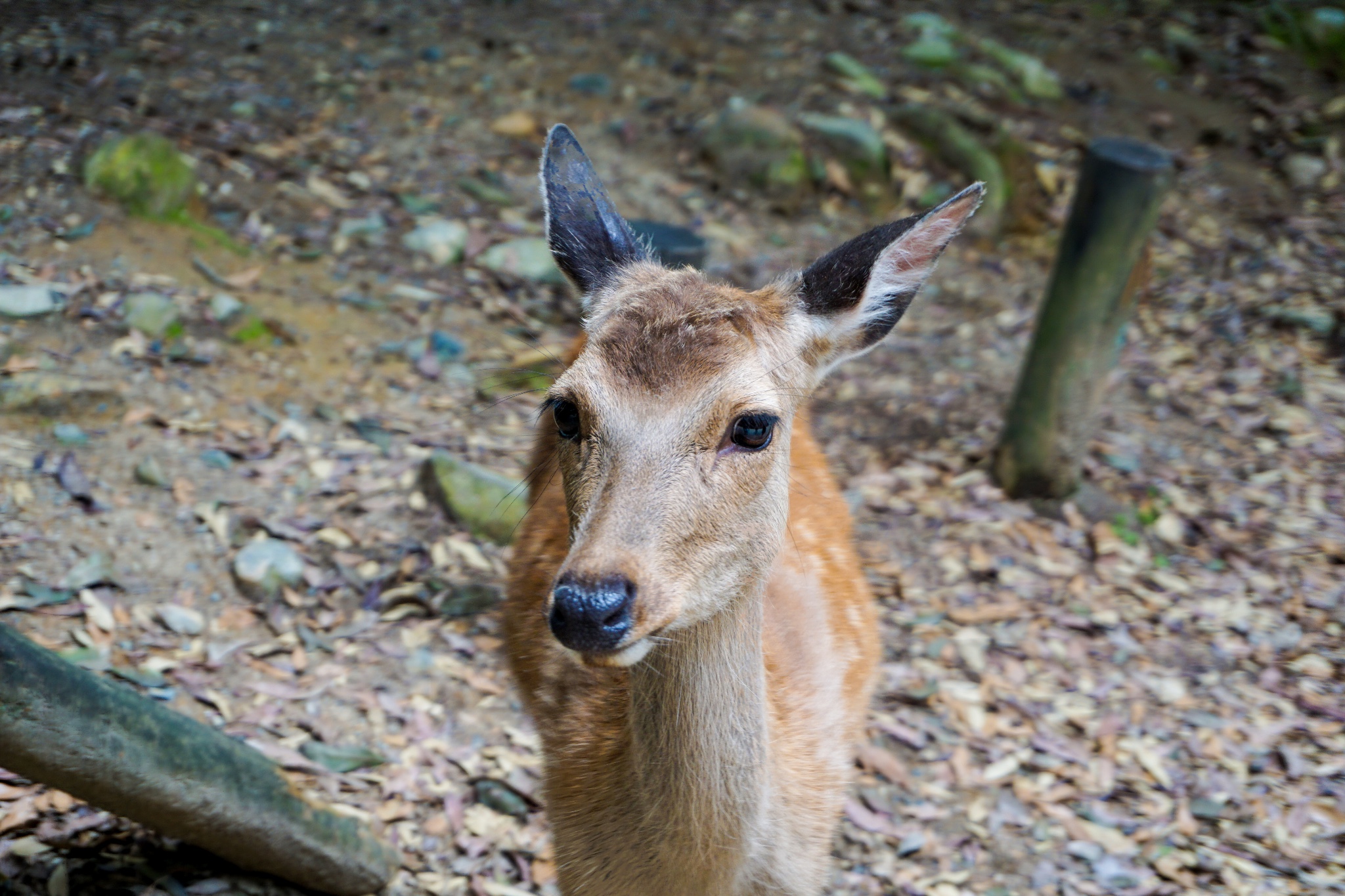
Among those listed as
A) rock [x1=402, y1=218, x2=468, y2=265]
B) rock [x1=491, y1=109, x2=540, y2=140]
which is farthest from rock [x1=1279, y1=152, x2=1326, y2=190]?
rock [x1=402, y1=218, x2=468, y2=265]

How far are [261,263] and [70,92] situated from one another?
64.9 inches

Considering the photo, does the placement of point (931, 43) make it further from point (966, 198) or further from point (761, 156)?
point (966, 198)

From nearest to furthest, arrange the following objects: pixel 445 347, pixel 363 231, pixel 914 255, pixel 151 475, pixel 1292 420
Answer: pixel 914 255, pixel 151 475, pixel 445 347, pixel 1292 420, pixel 363 231

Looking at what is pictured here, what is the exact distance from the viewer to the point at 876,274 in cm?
254

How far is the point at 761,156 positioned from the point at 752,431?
5.61 meters

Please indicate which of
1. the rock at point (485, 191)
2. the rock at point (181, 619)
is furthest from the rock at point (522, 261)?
the rock at point (181, 619)

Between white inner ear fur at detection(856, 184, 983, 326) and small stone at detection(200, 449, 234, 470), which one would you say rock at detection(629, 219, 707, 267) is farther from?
white inner ear fur at detection(856, 184, 983, 326)

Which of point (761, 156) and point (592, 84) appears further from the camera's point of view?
point (592, 84)

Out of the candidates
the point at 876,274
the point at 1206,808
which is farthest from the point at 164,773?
the point at 1206,808

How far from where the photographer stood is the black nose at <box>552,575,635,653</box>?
6.46ft

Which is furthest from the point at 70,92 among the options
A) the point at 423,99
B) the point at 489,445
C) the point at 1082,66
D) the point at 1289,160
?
the point at 1289,160

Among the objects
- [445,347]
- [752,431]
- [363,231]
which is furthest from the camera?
[363,231]

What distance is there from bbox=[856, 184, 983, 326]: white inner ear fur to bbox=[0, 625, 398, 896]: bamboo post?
1.96 meters

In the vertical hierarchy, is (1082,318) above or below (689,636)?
below
